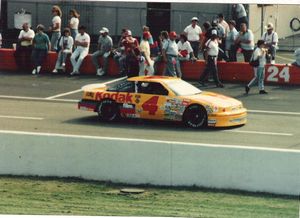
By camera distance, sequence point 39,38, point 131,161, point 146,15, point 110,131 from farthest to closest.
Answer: point 146,15 → point 39,38 → point 110,131 → point 131,161

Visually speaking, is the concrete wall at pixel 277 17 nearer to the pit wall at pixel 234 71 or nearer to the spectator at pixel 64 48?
the pit wall at pixel 234 71

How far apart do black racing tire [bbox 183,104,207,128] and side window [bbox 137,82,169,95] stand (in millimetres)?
660

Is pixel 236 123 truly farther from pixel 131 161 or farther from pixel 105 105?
pixel 131 161

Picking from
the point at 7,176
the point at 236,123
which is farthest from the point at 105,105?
the point at 7,176

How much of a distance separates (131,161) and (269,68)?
972cm

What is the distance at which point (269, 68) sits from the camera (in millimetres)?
21641

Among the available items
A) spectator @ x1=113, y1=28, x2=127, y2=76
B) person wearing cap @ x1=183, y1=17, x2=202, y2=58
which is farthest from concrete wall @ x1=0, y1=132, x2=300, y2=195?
person wearing cap @ x1=183, y1=17, x2=202, y2=58

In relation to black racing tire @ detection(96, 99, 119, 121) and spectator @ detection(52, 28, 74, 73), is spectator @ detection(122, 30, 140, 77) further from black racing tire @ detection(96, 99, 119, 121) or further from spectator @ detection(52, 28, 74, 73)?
black racing tire @ detection(96, 99, 119, 121)

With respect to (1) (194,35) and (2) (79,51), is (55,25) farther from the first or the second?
(1) (194,35)

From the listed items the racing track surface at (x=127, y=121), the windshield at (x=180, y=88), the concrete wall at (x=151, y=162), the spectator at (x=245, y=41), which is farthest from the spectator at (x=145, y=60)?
the concrete wall at (x=151, y=162)

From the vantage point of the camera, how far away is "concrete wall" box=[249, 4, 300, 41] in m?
27.0

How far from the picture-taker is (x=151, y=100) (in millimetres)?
16625

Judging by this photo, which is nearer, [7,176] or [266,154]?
[266,154]

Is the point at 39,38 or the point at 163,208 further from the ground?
the point at 39,38
